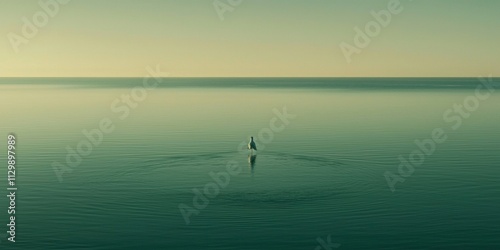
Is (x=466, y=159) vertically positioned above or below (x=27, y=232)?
above

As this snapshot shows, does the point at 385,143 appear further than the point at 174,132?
No

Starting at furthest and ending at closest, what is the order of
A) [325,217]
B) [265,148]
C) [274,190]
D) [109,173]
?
[265,148] < [109,173] < [274,190] < [325,217]

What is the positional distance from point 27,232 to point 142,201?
299 inches

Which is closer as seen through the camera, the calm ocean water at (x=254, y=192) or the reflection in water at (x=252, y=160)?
the calm ocean water at (x=254, y=192)

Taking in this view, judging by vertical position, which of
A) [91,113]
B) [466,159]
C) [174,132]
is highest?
[91,113]

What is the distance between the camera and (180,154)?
5375 cm

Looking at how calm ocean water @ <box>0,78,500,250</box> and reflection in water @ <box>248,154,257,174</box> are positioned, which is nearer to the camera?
calm ocean water @ <box>0,78,500,250</box>

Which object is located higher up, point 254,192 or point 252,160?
point 252,160

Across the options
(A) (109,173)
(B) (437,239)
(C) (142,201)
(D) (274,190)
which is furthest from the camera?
(A) (109,173)

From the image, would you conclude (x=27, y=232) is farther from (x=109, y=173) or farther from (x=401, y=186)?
(x=401, y=186)

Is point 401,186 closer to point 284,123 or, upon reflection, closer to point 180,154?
point 180,154

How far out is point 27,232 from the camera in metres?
30.1

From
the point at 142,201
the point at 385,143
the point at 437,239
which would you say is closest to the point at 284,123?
the point at 385,143

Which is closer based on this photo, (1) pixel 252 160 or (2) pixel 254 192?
(2) pixel 254 192
